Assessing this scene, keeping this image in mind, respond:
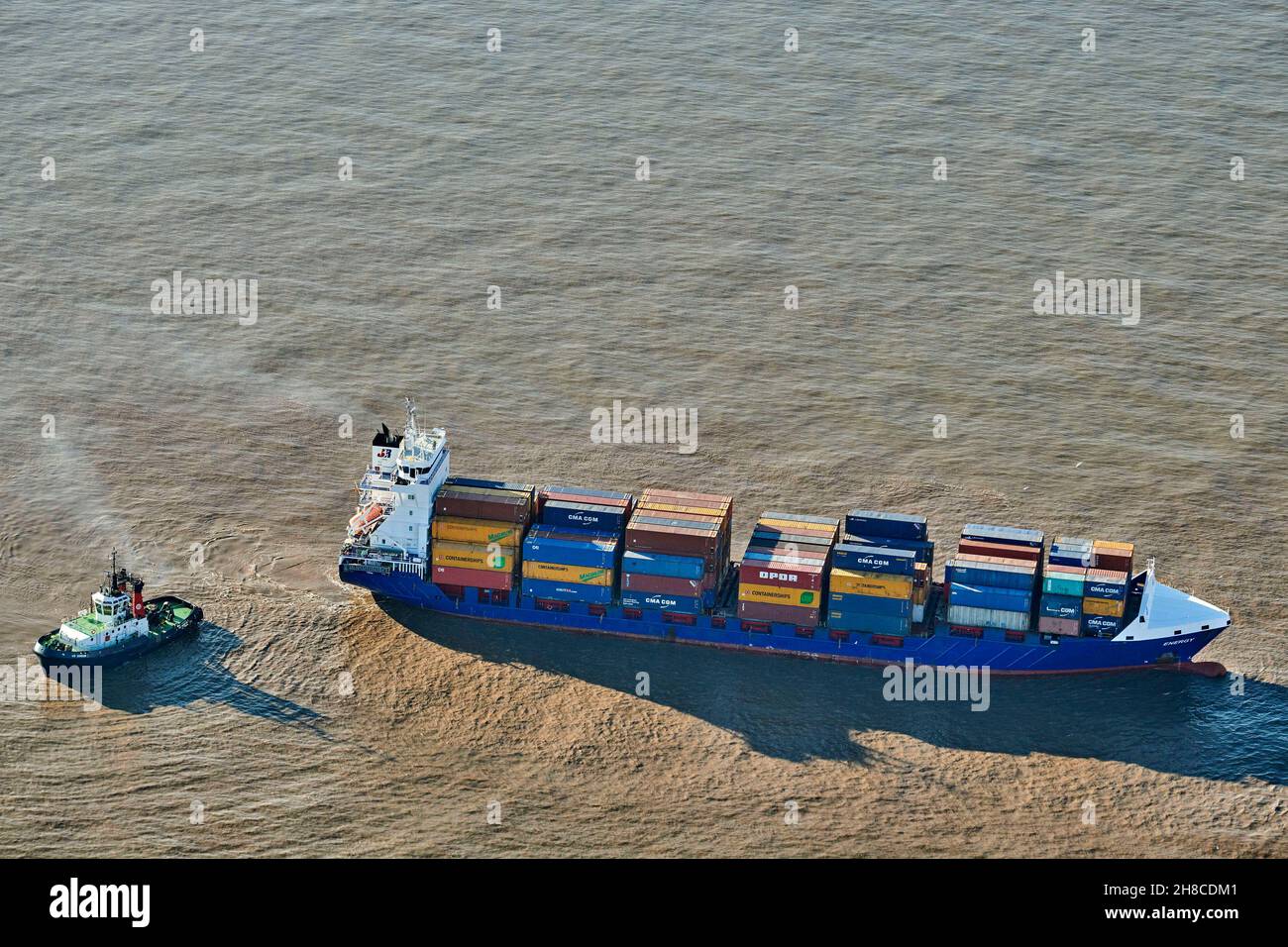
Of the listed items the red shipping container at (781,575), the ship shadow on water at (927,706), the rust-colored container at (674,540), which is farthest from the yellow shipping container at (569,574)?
the red shipping container at (781,575)

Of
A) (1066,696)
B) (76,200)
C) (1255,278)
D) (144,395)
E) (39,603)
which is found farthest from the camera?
(76,200)

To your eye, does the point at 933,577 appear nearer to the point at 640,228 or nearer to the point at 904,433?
the point at 904,433

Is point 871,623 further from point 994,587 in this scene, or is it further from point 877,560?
point 994,587

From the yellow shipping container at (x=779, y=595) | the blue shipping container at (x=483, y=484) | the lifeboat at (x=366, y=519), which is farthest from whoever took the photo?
the lifeboat at (x=366, y=519)

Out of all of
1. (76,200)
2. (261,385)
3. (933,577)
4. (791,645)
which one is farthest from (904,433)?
(76,200)

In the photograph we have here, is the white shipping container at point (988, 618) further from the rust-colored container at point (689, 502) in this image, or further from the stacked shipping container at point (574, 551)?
the stacked shipping container at point (574, 551)
